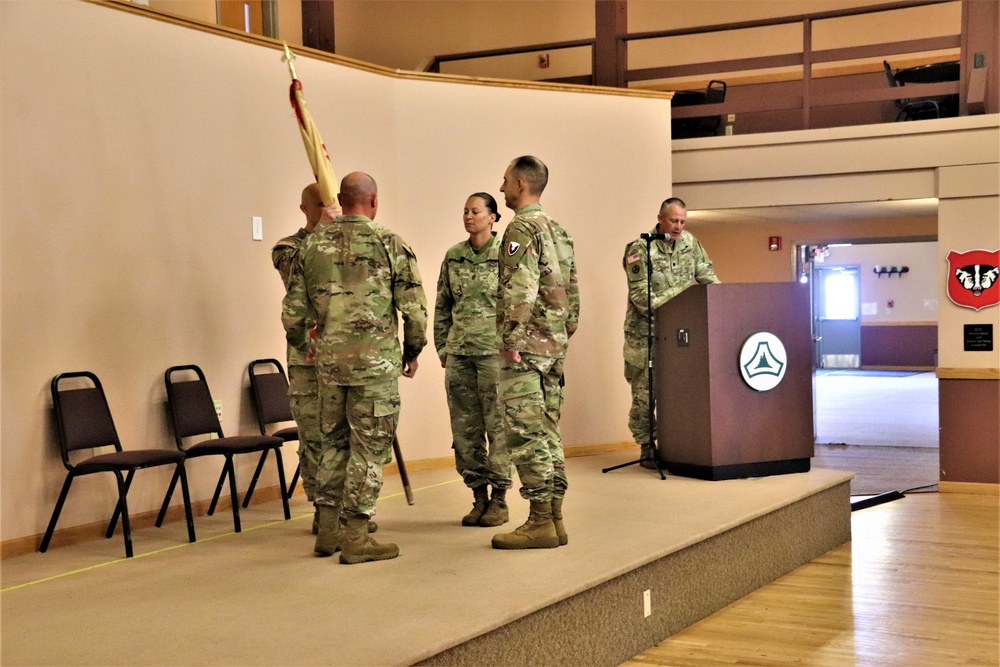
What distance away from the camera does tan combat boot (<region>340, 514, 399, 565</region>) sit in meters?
3.77

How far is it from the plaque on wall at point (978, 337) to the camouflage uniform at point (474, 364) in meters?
4.07

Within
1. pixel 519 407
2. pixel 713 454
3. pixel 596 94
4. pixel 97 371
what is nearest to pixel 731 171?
pixel 596 94

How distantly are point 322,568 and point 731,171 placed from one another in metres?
5.15

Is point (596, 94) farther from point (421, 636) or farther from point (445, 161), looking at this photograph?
point (421, 636)

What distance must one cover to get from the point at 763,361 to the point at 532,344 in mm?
2235

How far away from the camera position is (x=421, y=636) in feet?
9.40

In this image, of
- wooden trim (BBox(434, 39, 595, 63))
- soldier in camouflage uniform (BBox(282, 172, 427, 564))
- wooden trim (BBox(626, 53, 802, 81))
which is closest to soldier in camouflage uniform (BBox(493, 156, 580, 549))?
soldier in camouflage uniform (BBox(282, 172, 427, 564))

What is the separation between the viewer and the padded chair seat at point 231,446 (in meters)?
4.64

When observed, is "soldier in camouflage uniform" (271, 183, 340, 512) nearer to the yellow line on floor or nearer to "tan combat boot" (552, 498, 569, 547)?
the yellow line on floor

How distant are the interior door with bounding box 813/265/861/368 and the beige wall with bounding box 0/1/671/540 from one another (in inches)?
550

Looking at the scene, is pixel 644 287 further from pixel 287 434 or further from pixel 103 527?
pixel 103 527

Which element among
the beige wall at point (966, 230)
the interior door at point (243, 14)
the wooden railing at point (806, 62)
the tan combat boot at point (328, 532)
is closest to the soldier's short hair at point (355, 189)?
the tan combat boot at point (328, 532)

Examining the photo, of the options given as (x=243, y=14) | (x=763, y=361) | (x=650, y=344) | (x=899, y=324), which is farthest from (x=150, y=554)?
(x=899, y=324)

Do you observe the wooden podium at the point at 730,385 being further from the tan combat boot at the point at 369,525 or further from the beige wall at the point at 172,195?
the tan combat boot at the point at 369,525
